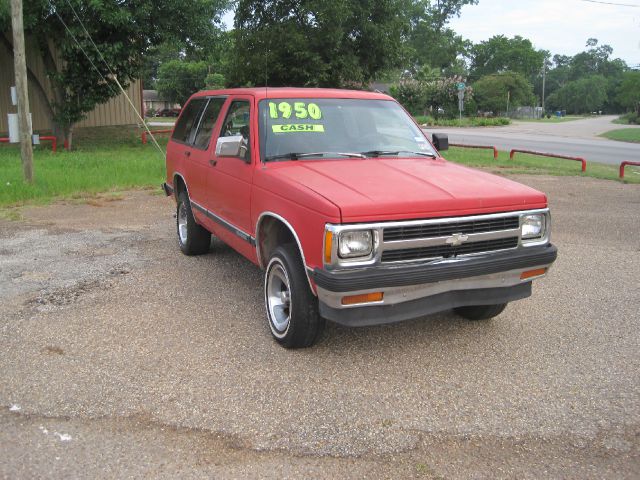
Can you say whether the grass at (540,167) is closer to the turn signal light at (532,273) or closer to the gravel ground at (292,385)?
the gravel ground at (292,385)

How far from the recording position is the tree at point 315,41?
2147 cm

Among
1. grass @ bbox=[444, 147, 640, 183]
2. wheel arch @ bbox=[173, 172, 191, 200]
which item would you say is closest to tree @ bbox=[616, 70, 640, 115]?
grass @ bbox=[444, 147, 640, 183]

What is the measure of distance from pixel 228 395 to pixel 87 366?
3.58 ft

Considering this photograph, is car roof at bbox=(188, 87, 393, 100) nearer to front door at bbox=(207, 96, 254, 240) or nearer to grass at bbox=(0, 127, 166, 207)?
front door at bbox=(207, 96, 254, 240)

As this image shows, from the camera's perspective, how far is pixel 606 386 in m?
3.95

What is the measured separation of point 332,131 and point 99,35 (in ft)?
48.2

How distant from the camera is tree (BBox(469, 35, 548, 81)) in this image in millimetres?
104562

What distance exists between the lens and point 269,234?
4742 millimetres

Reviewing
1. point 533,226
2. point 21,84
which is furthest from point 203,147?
point 21,84

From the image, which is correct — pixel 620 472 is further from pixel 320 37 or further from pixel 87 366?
pixel 320 37

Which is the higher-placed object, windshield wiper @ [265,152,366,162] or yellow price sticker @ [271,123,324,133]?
yellow price sticker @ [271,123,324,133]

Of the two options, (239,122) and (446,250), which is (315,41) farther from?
(446,250)

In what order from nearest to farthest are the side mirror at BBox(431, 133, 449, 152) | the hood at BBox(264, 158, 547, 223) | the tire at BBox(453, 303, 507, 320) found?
the hood at BBox(264, 158, 547, 223)
the tire at BBox(453, 303, 507, 320)
the side mirror at BBox(431, 133, 449, 152)

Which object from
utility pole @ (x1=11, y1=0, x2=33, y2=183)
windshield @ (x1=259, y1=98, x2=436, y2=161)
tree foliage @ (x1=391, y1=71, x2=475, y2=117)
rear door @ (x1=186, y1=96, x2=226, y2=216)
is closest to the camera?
windshield @ (x1=259, y1=98, x2=436, y2=161)
